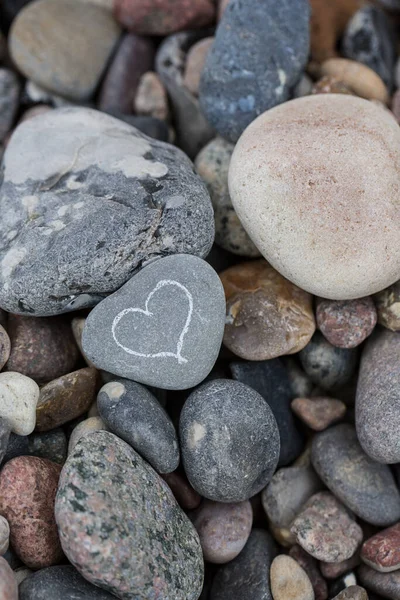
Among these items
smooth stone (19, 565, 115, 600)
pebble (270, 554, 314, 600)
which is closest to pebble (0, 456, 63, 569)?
smooth stone (19, 565, 115, 600)

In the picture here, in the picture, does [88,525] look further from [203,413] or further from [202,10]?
[202,10]

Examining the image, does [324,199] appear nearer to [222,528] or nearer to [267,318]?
[267,318]

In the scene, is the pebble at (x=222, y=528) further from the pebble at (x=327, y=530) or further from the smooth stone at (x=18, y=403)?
the smooth stone at (x=18, y=403)

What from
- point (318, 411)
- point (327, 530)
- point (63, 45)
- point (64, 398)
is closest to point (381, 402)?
point (318, 411)

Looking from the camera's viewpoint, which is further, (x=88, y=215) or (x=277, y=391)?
(x=277, y=391)

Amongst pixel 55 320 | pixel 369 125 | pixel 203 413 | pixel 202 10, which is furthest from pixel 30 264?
pixel 202 10

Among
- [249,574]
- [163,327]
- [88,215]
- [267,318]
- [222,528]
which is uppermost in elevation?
[88,215]

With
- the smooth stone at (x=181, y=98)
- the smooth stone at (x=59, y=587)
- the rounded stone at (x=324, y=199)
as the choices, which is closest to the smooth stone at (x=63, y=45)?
the smooth stone at (x=181, y=98)
